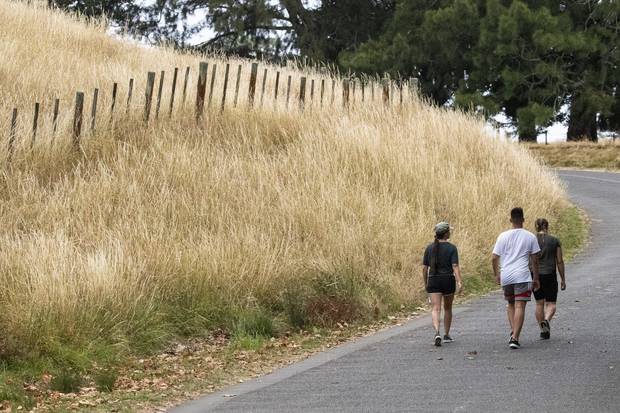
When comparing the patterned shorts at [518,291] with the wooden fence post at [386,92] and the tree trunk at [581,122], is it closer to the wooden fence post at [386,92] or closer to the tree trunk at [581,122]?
the wooden fence post at [386,92]

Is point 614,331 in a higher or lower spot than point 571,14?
lower

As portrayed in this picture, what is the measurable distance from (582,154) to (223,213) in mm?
30291

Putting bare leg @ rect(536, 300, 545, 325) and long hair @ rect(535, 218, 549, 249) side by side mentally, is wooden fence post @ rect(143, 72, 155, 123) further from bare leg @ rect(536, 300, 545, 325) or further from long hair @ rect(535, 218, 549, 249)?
bare leg @ rect(536, 300, 545, 325)

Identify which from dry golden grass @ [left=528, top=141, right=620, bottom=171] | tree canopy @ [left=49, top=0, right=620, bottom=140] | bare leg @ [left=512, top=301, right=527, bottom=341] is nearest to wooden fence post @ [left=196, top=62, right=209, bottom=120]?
bare leg @ [left=512, top=301, right=527, bottom=341]

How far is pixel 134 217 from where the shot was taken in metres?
16.5

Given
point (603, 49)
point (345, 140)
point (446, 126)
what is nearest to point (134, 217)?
point (345, 140)

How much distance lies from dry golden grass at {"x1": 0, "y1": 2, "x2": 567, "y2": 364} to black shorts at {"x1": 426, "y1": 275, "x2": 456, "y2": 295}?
7.97 ft

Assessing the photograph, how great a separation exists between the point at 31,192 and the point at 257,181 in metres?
3.78

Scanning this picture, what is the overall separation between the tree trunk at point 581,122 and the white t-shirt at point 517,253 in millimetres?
31651

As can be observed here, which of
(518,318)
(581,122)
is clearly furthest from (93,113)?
(581,122)

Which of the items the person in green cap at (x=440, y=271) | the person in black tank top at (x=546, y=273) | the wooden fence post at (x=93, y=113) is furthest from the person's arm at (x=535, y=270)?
the wooden fence post at (x=93, y=113)

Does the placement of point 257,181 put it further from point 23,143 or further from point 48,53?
point 48,53

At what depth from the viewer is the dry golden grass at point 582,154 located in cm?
4344

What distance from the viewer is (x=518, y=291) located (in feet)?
41.3
